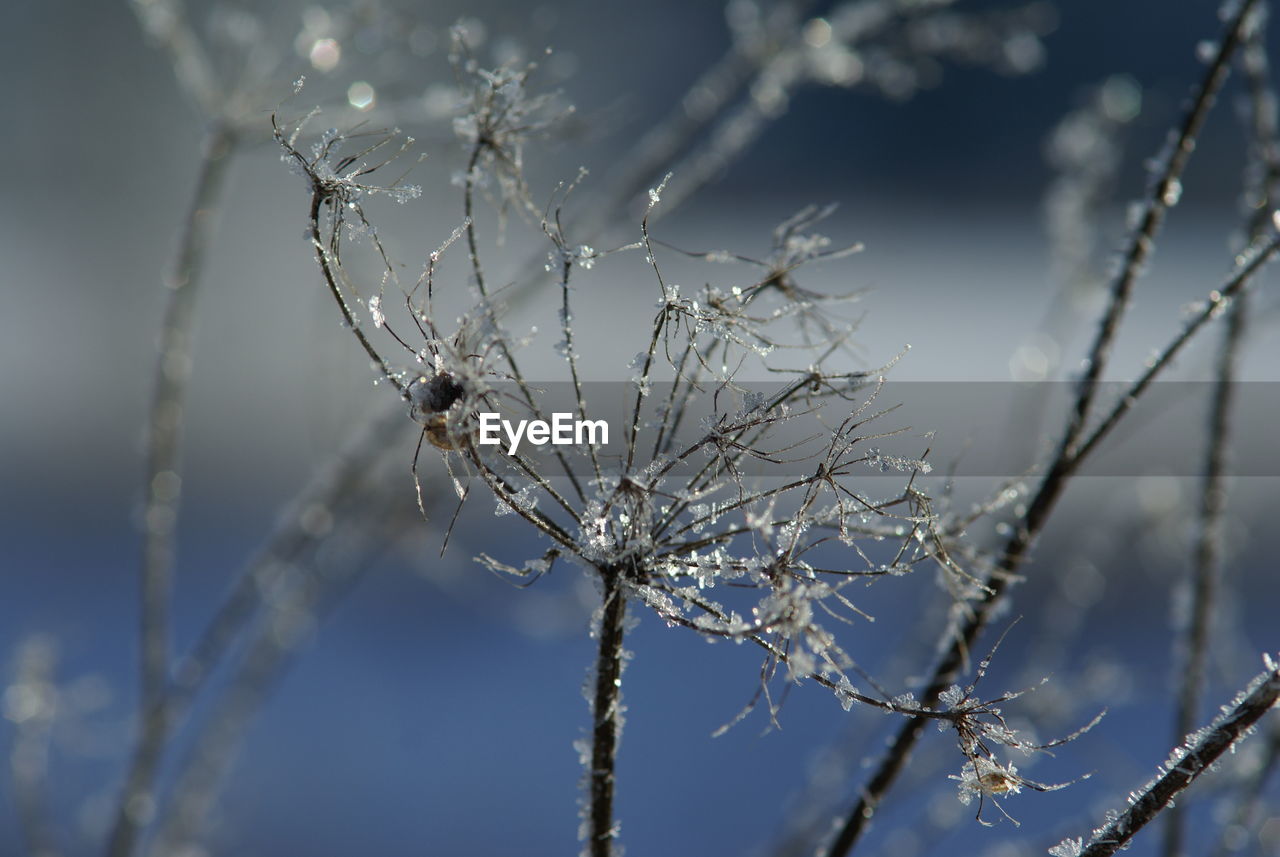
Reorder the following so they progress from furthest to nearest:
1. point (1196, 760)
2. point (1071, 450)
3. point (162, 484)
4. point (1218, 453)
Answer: point (162, 484) → point (1218, 453) → point (1071, 450) → point (1196, 760)

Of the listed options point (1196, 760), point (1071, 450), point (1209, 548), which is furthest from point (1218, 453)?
point (1196, 760)

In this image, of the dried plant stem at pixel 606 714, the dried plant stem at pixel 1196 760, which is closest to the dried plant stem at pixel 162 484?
the dried plant stem at pixel 606 714

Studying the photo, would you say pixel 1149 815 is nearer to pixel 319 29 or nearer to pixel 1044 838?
pixel 1044 838

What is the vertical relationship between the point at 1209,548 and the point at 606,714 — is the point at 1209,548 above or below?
above

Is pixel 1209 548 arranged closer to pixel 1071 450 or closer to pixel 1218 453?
pixel 1218 453

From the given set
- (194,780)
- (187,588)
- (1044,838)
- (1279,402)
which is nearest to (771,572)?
(1044,838)

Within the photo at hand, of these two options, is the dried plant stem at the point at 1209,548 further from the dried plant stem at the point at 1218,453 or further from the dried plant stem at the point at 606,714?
the dried plant stem at the point at 606,714

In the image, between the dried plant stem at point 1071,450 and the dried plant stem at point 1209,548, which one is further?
the dried plant stem at point 1209,548
